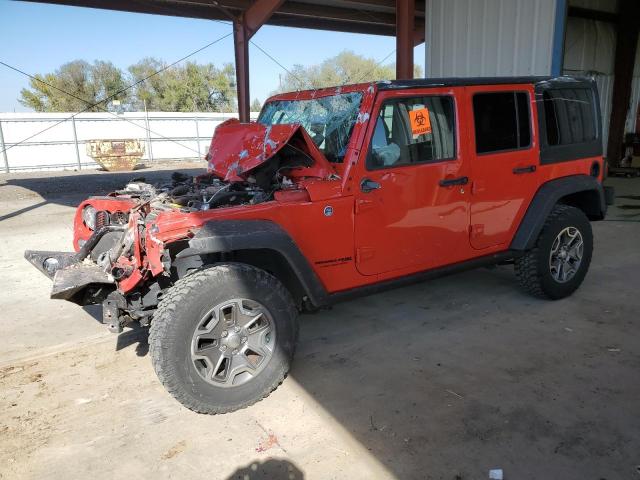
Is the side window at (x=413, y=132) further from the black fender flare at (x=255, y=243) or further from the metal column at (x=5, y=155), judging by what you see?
the metal column at (x=5, y=155)

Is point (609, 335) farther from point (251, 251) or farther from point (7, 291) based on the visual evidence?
point (7, 291)

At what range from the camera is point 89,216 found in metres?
3.94

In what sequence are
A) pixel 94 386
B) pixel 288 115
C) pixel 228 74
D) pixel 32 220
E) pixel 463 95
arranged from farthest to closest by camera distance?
pixel 228 74, pixel 32 220, pixel 288 115, pixel 463 95, pixel 94 386

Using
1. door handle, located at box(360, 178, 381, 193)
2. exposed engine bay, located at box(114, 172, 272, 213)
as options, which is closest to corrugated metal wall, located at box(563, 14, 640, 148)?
door handle, located at box(360, 178, 381, 193)

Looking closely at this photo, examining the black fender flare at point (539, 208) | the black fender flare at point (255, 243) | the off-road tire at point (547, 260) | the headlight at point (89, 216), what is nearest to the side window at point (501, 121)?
the black fender flare at point (539, 208)

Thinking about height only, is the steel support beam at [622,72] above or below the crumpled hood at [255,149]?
above

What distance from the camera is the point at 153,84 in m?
47.3

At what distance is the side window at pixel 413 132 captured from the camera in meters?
3.30

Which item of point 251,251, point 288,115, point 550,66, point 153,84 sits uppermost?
point 153,84

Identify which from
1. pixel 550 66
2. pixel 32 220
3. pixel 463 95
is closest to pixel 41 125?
pixel 32 220

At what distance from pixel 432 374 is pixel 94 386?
226 centimetres

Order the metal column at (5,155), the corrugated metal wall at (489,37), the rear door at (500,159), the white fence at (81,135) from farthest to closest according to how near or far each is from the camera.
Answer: the white fence at (81,135), the metal column at (5,155), the corrugated metal wall at (489,37), the rear door at (500,159)

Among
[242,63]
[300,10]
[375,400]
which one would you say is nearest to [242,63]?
[242,63]

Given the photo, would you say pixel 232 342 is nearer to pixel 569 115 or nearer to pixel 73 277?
pixel 73 277
